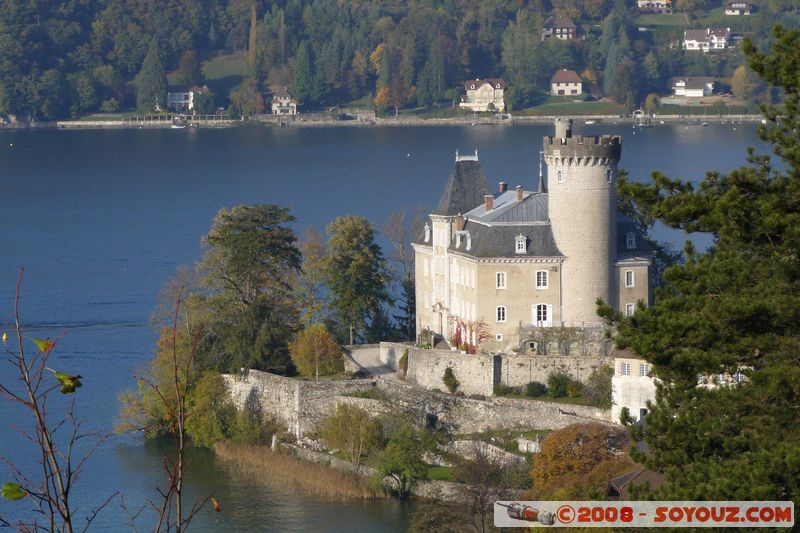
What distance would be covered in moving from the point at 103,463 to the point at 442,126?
11322 cm

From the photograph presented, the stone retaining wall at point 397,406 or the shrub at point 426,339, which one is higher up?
the shrub at point 426,339

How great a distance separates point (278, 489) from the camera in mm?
31047

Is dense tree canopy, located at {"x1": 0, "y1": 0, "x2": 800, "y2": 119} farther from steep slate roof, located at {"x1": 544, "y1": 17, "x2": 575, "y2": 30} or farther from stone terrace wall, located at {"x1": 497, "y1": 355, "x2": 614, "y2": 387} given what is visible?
stone terrace wall, located at {"x1": 497, "y1": 355, "x2": 614, "y2": 387}

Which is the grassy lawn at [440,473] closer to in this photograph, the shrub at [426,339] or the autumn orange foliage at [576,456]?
the autumn orange foliage at [576,456]

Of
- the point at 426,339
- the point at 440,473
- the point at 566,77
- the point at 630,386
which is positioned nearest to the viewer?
the point at 630,386

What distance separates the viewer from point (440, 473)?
3064 cm

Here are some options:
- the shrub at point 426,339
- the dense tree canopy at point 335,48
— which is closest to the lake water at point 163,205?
the shrub at point 426,339

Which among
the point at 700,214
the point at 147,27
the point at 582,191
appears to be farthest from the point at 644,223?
the point at 147,27

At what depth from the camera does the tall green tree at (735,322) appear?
14766 millimetres

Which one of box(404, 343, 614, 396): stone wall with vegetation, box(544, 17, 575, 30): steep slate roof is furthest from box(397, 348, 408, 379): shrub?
box(544, 17, 575, 30): steep slate roof

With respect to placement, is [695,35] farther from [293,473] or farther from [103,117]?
[293,473]

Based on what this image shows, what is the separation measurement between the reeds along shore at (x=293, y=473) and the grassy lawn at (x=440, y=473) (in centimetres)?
94

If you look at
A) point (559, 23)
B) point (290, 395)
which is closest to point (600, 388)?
point (290, 395)

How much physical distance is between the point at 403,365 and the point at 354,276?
4153 mm
